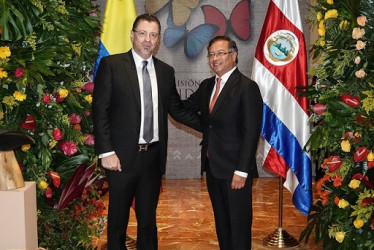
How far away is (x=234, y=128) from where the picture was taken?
12.3 feet

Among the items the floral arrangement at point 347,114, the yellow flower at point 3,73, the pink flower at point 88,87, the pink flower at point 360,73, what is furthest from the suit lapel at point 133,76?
the pink flower at point 360,73

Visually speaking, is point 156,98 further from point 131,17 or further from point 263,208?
point 263,208

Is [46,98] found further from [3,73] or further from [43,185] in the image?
[43,185]

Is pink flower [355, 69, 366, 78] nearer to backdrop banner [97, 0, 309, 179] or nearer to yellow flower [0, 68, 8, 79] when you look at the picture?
yellow flower [0, 68, 8, 79]

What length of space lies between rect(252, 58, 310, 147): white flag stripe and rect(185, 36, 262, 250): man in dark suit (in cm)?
104

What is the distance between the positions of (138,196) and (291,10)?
2.14 meters

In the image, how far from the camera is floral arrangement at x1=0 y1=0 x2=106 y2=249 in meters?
3.19

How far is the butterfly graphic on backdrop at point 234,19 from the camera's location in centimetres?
760

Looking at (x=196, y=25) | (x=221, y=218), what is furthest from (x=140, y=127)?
(x=196, y=25)

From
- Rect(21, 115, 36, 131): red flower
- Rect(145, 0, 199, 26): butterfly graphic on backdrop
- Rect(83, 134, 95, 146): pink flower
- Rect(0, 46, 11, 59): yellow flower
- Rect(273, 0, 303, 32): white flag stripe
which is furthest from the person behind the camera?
Rect(145, 0, 199, 26): butterfly graphic on backdrop

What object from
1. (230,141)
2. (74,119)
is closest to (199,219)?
(230,141)

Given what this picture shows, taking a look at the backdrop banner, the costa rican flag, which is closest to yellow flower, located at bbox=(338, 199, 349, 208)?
the costa rican flag

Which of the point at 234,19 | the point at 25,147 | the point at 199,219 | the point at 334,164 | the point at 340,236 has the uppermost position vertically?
the point at 234,19

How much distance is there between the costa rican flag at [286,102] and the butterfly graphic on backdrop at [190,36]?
2766 millimetres
